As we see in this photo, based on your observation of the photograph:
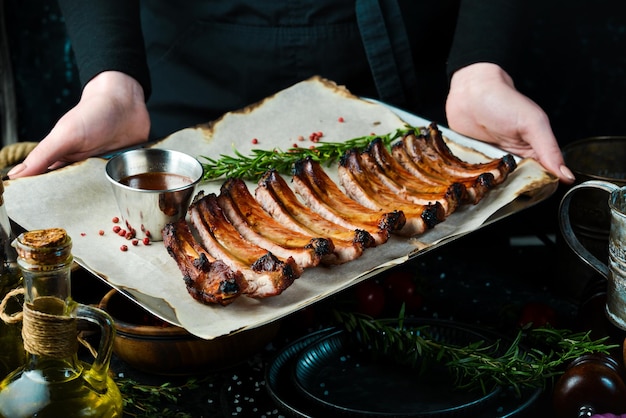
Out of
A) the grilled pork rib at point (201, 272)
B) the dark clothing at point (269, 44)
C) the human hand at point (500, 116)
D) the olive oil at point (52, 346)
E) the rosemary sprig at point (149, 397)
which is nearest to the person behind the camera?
the olive oil at point (52, 346)

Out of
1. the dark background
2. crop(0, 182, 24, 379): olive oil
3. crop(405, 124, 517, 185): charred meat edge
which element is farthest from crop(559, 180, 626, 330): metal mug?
the dark background

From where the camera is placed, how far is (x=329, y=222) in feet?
8.79

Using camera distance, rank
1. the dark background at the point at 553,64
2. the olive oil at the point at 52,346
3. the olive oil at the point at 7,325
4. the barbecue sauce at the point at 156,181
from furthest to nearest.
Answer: the dark background at the point at 553,64 → the barbecue sauce at the point at 156,181 → the olive oil at the point at 7,325 → the olive oil at the point at 52,346

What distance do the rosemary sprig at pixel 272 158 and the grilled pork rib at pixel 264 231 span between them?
0.58 ft

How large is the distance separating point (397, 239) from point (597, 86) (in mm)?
2454

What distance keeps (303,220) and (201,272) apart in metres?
0.51

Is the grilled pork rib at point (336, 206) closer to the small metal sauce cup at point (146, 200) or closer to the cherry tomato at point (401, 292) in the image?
the cherry tomato at point (401, 292)

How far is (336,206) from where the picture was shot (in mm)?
2799

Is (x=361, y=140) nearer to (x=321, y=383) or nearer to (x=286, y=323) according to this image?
(x=286, y=323)

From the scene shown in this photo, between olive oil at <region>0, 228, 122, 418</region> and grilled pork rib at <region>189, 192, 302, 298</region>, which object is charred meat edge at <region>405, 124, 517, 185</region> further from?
olive oil at <region>0, 228, 122, 418</region>

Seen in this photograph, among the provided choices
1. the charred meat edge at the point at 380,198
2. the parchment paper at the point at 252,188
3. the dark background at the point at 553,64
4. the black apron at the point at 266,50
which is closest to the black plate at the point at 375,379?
the parchment paper at the point at 252,188

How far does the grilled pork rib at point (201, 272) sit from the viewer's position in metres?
2.23

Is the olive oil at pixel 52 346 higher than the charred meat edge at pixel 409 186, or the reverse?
the olive oil at pixel 52 346

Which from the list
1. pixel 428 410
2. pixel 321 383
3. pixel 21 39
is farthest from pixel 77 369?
pixel 21 39
